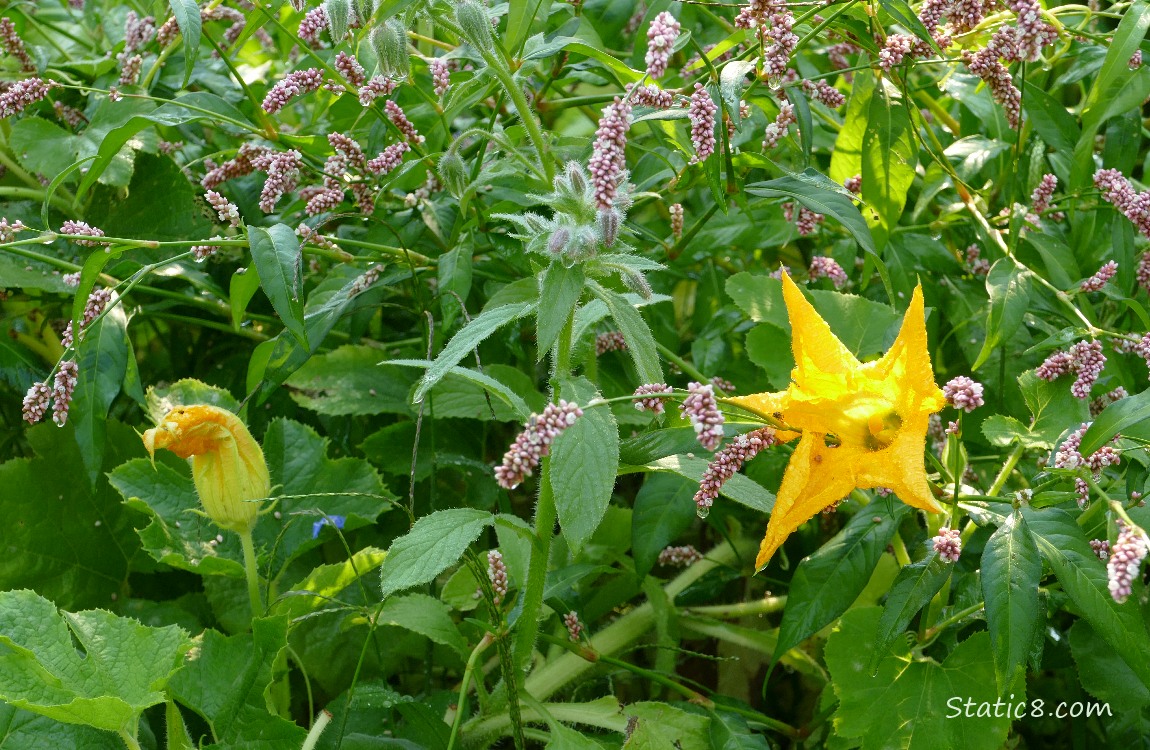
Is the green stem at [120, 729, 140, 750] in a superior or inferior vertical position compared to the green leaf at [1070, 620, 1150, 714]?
superior

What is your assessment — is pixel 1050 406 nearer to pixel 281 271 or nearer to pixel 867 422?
pixel 867 422

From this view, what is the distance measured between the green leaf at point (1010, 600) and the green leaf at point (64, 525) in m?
1.13

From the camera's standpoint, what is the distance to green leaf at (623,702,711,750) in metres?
1.16

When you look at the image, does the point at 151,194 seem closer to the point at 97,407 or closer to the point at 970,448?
the point at 97,407

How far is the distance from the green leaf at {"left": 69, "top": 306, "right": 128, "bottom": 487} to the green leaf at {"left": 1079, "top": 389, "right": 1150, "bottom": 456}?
0.99 metres

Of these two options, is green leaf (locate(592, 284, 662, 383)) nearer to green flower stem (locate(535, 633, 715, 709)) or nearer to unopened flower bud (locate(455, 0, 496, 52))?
unopened flower bud (locate(455, 0, 496, 52))

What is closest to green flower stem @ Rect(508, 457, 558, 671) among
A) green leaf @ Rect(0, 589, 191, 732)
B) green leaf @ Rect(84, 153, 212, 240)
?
green leaf @ Rect(0, 589, 191, 732)

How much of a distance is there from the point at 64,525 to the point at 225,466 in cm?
49

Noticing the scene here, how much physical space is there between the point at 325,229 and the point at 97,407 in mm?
490

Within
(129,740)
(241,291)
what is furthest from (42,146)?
(129,740)

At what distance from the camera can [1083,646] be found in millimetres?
1218

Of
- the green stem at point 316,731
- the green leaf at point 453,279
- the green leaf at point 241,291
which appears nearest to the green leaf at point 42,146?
the green leaf at point 241,291

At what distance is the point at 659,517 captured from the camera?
3.91 ft

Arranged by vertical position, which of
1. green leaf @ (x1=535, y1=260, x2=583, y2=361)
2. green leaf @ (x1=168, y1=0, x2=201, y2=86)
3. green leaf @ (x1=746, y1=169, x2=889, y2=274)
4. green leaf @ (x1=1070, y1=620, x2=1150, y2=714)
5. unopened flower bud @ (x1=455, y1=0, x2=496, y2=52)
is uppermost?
unopened flower bud @ (x1=455, y1=0, x2=496, y2=52)
